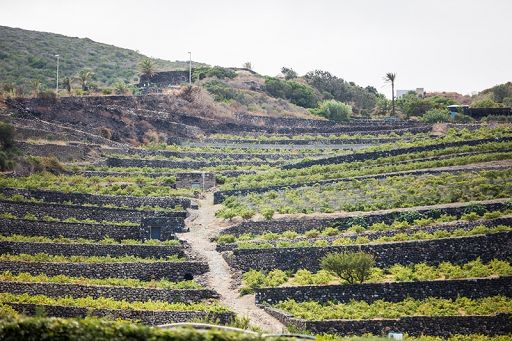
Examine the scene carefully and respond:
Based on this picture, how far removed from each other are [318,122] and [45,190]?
37109mm

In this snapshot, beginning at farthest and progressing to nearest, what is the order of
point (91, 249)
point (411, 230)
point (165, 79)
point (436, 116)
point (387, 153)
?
point (165, 79) < point (436, 116) < point (387, 153) < point (411, 230) < point (91, 249)

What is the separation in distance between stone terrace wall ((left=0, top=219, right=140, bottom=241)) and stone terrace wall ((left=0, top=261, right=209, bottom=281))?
5.51 meters

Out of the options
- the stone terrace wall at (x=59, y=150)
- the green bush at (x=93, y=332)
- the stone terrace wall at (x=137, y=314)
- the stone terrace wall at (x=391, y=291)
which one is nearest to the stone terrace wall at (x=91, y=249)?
the stone terrace wall at (x=391, y=291)

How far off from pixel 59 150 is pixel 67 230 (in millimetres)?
A: 19134

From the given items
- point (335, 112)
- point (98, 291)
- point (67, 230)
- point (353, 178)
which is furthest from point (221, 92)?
point (98, 291)

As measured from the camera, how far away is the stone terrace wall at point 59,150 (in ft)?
235

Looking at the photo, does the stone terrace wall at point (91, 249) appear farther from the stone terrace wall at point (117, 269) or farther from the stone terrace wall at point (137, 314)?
the stone terrace wall at point (137, 314)

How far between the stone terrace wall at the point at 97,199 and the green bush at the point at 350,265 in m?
16.6

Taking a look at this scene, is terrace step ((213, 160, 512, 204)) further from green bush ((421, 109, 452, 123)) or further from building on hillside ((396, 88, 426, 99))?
building on hillside ((396, 88, 426, 99))

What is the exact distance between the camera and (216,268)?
51.4 m

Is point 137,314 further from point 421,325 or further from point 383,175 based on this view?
point 383,175

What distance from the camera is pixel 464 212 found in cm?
5462

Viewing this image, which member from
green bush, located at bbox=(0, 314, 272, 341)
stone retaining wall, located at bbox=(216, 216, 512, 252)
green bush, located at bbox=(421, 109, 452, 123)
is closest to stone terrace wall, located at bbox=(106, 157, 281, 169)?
stone retaining wall, located at bbox=(216, 216, 512, 252)

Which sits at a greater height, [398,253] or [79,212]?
[79,212]
